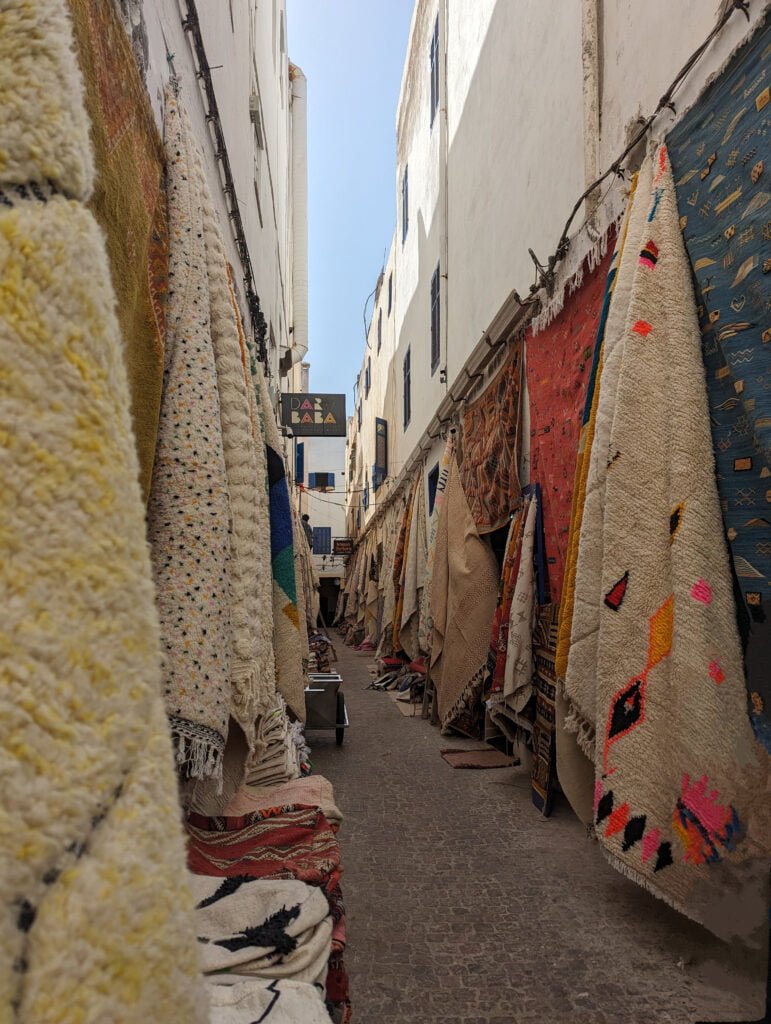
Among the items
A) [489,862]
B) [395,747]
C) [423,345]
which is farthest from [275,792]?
[423,345]

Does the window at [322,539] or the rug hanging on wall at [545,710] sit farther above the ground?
the window at [322,539]

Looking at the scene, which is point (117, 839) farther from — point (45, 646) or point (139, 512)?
point (139, 512)

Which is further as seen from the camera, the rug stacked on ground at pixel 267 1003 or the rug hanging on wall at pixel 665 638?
the rug hanging on wall at pixel 665 638

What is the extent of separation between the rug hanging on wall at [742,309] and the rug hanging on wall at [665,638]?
5 cm

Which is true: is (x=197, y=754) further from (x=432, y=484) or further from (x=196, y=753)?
(x=432, y=484)

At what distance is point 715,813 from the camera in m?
1.84

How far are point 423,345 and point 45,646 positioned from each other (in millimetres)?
9789

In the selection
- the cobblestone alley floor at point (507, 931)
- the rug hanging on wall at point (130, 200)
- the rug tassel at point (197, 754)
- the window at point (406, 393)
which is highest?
the window at point (406, 393)

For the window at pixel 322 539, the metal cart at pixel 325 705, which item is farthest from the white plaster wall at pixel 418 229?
the window at pixel 322 539

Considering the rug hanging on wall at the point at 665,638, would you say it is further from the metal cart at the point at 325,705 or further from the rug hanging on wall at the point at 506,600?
the metal cart at the point at 325,705

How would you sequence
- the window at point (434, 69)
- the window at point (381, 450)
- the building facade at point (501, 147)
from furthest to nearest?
1. the window at point (381, 450)
2. the window at point (434, 69)
3. the building facade at point (501, 147)

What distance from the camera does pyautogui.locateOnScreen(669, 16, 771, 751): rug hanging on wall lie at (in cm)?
180

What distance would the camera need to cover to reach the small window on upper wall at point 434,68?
27.6 ft

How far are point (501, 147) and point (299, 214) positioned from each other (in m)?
9.83
